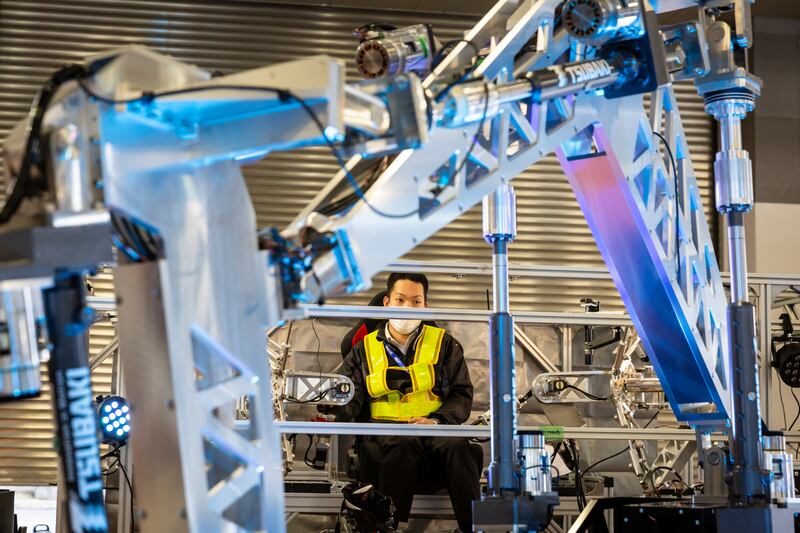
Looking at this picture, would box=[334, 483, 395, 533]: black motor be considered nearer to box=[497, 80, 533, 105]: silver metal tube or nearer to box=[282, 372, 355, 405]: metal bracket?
box=[282, 372, 355, 405]: metal bracket

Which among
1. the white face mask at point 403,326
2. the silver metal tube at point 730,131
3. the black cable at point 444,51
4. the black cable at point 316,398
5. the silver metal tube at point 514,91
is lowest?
the black cable at point 316,398

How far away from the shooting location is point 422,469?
654 cm

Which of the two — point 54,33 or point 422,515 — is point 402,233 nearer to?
point 422,515

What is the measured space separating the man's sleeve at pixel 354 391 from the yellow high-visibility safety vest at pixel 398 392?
0.05 metres

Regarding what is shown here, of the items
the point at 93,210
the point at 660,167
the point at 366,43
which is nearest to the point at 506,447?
the point at 660,167

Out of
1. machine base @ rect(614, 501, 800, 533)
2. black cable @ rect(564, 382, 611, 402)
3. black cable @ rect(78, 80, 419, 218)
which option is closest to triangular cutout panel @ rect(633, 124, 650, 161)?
machine base @ rect(614, 501, 800, 533)

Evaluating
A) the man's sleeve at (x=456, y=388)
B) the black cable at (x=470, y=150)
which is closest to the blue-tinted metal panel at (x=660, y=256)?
the black cable at (x=470, y=150)

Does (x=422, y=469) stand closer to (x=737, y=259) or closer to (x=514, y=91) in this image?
(x=737, y=259)

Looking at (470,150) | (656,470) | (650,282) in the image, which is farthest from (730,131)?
(656,470)

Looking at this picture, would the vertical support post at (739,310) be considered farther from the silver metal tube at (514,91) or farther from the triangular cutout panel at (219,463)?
the triangular cutout panel at (219,463)

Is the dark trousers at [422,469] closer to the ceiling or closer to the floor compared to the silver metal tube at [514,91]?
closer to the floor

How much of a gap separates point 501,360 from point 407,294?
2052 mm

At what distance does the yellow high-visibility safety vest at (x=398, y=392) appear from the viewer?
661 cm

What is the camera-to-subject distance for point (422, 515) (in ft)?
21.5
